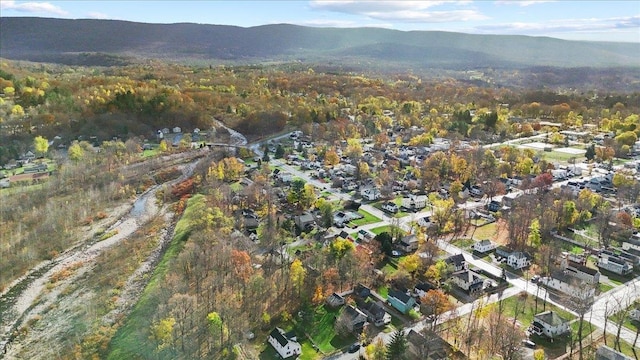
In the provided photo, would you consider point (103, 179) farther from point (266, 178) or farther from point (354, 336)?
point (354, 336)

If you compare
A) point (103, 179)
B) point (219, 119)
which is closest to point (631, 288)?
point (103, 179)

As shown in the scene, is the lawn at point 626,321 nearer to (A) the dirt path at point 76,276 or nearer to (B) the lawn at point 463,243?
(B) the lawn at point 463,243

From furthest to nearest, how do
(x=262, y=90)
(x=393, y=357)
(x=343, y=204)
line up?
(x=262, y=90) < (x=343, y=204) < (x=393, y=357)

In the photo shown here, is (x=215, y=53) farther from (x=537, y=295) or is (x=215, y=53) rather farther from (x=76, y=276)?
(x=537, y=295)

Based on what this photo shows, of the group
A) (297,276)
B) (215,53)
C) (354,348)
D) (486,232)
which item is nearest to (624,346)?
(354,348)

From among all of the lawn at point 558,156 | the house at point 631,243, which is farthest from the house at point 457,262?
the lawn at point 558,156

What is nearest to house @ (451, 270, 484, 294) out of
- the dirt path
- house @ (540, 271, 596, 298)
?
house @ (540, 271, 596, 298)
